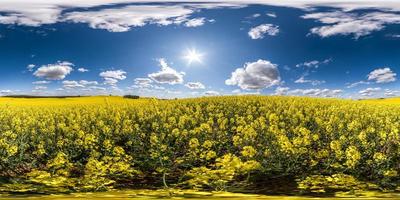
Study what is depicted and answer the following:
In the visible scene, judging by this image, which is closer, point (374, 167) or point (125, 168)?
point (374, 167)

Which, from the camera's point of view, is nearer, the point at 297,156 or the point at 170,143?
the point at 297,156

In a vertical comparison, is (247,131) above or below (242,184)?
above

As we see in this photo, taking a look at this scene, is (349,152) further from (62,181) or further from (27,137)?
(27,137)

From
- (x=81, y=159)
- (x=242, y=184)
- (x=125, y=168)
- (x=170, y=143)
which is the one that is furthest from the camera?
(x=170, y=143)

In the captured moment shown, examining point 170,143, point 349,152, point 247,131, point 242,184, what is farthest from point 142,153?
point 349,152

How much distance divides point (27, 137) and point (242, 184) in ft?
35.6

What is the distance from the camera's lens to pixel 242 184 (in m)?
17.5

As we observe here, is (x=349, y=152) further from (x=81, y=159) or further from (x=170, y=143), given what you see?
(x=81, y=159)

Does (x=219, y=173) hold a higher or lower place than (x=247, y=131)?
lower

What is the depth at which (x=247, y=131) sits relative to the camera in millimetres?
20812

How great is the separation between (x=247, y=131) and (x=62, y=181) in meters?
7.09

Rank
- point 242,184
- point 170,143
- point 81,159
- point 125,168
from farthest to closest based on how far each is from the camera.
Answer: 1. point 170,143
2. point 81,159
3. point 125,168
4. point 242,184

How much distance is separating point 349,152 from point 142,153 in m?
8.14

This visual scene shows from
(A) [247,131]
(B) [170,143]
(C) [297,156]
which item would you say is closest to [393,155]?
(C) [297,156]
